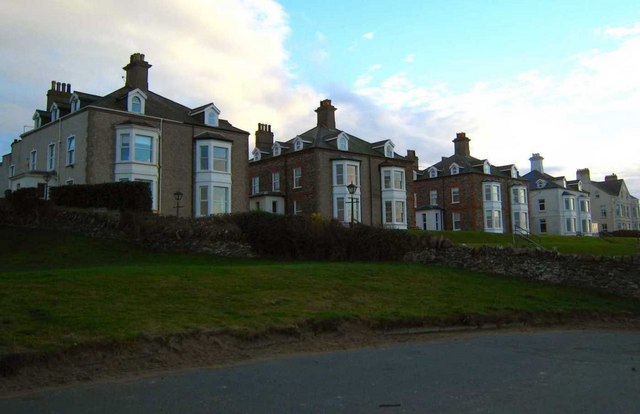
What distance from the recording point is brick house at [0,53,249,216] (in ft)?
112

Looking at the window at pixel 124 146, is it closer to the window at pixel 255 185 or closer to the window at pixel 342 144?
the window at pixel 255 185

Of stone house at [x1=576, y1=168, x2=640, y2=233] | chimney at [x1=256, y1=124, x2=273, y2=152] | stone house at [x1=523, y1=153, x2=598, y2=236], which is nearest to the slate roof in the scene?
chimney at [x1=256, y1=124, x2=273, y2=152]

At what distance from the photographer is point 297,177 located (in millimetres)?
47125

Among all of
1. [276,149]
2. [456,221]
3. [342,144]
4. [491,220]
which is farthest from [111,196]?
[491,220]

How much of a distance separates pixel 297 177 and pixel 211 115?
10.3m

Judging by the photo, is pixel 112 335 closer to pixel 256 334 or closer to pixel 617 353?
pixel 256 334

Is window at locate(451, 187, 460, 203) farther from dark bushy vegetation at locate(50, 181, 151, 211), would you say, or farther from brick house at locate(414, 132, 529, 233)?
dark bushy vegetation at locate(50, 181, 151, 211)

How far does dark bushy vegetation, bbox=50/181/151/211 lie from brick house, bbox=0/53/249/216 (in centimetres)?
516

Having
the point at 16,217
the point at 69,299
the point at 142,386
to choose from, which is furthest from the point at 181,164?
the point at 142,386

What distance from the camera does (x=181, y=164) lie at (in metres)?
37.3

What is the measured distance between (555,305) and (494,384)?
9310 millimetres

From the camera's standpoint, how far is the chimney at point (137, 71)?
128 feet

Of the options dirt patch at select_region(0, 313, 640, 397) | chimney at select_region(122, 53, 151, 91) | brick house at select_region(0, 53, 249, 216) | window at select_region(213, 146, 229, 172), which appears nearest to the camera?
dirt patch at select_region(0, 313, 640, 397)

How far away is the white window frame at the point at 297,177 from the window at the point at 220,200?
964 centimetres
